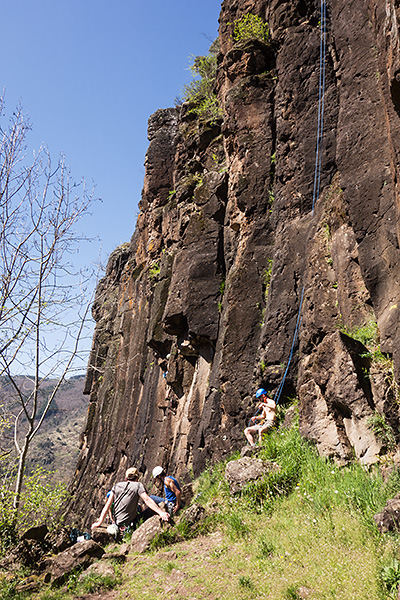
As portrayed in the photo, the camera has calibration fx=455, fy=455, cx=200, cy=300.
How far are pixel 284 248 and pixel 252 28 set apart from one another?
789cm

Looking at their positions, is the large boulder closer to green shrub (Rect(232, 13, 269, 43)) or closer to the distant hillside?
green shrub (Rect(232, 13, 269, 43))

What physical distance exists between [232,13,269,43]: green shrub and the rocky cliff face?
337 millimetres


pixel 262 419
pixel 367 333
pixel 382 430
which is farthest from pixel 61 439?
pixel 382 430

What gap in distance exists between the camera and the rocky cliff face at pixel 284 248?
23.4 ft

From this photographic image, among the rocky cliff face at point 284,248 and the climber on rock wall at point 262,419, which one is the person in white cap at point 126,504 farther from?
the rocky cliff face at point 284,248

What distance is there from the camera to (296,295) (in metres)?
10.6

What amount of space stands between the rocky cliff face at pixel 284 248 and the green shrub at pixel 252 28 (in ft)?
1.10

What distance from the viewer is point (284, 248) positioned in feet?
37.0

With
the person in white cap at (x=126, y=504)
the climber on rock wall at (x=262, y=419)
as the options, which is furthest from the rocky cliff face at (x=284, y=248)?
the person in white cap at (x=126, y=504)

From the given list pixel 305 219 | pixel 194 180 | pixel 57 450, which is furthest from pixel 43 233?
pixel 57 450

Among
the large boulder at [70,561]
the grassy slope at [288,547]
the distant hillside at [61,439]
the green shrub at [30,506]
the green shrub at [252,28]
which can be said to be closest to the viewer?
the grassy slope at [288,547]

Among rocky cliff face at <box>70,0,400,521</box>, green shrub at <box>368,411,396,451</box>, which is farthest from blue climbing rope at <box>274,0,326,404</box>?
green shrub at <box>368,411,396,451</box>

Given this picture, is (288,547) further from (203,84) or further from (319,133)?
(203,84)

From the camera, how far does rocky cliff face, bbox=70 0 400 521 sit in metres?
7.14
